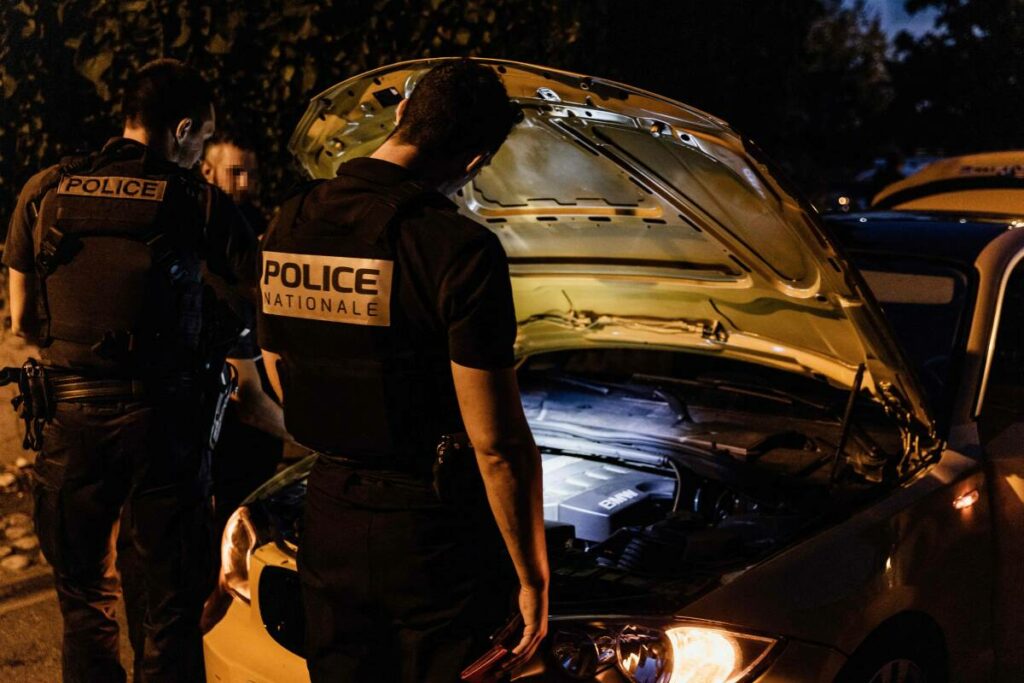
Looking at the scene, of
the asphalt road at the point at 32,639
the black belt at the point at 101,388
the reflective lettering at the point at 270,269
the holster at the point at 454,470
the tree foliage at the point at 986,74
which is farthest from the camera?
the tree foliage at the point at 986,74

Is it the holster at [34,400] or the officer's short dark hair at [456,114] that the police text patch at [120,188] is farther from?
the officer's short dark hair at [456,114]

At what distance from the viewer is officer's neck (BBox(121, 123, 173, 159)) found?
2.81 metres

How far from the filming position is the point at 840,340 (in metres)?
2.89

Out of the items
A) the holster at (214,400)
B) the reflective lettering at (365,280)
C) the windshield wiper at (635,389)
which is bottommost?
the windshield wiper at (635,389)

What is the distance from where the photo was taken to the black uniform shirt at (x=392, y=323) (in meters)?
1.78

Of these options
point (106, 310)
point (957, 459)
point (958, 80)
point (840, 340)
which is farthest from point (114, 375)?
point (958, 80)

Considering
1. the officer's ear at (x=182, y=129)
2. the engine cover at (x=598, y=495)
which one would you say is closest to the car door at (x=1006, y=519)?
the engine cover at (x=598, y=495)

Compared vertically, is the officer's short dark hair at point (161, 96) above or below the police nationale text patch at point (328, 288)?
above

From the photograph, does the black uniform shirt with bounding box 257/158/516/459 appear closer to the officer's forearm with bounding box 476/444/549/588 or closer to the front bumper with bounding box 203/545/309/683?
the officer's forearm with bounding box 476/444/549/588

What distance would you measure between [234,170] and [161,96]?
42.1 inches

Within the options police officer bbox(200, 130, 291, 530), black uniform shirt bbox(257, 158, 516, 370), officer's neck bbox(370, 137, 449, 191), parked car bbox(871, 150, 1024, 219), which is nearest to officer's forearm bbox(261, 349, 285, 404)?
black uniform shirt bbox(257, 158, 516, 370)

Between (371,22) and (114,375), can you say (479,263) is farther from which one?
(371,22)

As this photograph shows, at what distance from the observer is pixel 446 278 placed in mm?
1788

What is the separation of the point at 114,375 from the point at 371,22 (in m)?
2.40
